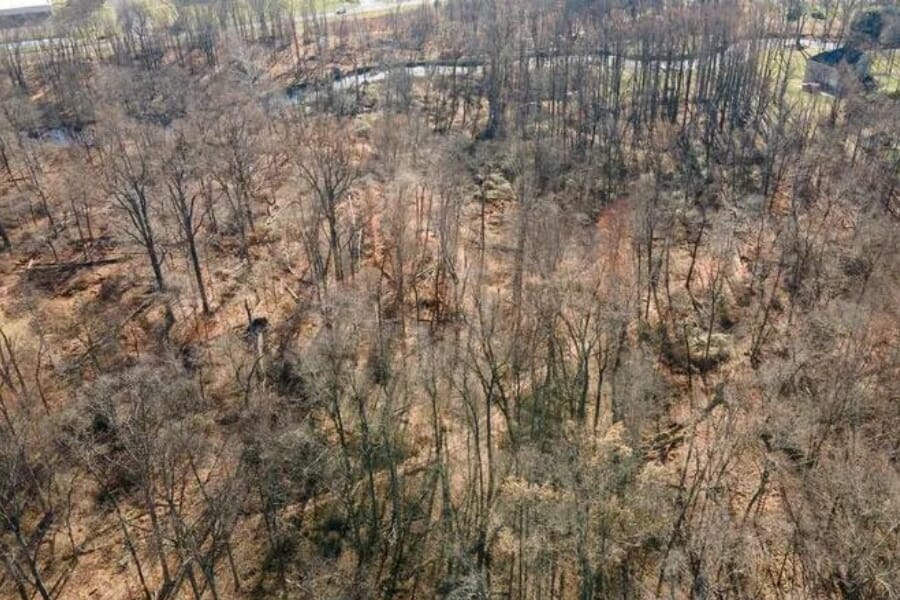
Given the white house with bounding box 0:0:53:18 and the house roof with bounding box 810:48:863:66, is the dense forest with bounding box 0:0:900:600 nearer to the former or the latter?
the house roof with bounding box 810:48:863:66

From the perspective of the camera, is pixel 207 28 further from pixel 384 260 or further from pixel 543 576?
pixel 543 576

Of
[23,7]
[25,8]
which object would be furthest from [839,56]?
[23,7]

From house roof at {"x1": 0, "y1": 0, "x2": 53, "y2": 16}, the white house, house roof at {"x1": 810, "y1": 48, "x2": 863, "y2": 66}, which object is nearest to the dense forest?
house roof at {"x1": 810, "y1": 48, "x2": 863, "y2": 66}

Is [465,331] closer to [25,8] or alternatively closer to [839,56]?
[839,56]

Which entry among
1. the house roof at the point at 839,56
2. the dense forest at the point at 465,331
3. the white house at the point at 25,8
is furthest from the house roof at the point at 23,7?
the house roof at the point at 839,56

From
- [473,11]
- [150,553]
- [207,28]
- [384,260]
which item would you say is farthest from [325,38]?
[150,553]

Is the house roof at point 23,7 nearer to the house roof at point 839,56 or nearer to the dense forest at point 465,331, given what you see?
the dense forest at point 465,331

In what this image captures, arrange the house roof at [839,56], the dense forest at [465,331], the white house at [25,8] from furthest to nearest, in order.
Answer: the white house at [25,8] → the house roof at [839,56] → the dense forest at [465,331]
